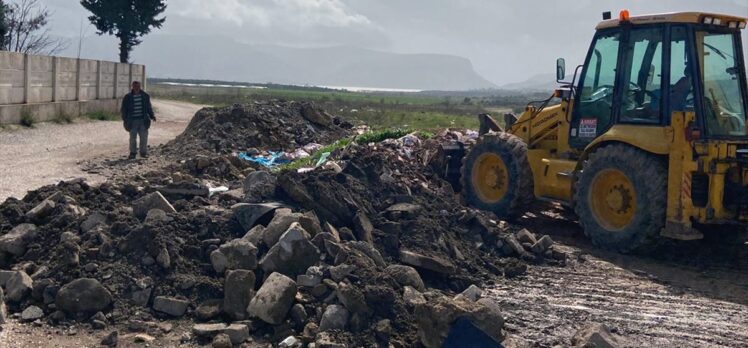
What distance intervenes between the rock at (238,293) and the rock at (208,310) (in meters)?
0.08

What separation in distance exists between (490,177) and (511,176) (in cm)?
56

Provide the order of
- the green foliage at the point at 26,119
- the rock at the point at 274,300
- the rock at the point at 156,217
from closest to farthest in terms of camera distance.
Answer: the rock at the point at 274,300 < the rock at the point at 156,217 < the green foliage at the point at 26,119

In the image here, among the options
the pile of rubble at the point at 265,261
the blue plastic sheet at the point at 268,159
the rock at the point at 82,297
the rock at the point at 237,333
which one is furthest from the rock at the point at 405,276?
the blue plastic sheet at the point at 268,159

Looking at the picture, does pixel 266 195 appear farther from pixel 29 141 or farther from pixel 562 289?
pixel 29 141

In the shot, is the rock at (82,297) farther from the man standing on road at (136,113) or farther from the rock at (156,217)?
the man standing on road at (136,113)

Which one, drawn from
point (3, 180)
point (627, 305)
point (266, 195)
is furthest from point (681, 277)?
point (3, 180)

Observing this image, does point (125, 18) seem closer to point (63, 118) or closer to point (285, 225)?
point (63, 118)

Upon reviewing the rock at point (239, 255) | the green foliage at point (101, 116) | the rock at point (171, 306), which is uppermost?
the green foliage at point (101, 116)

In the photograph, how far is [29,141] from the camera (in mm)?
19156

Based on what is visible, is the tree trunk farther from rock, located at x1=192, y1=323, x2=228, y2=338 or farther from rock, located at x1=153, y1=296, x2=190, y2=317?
rock, located at x1=192, y1=323, x2=228, y2=338

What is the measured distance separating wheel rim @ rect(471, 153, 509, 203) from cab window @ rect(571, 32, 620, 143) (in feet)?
4.11

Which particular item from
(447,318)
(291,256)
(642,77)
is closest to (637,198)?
(642,77)

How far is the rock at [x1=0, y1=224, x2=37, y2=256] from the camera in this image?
7.00m

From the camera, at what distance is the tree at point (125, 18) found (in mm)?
43406
